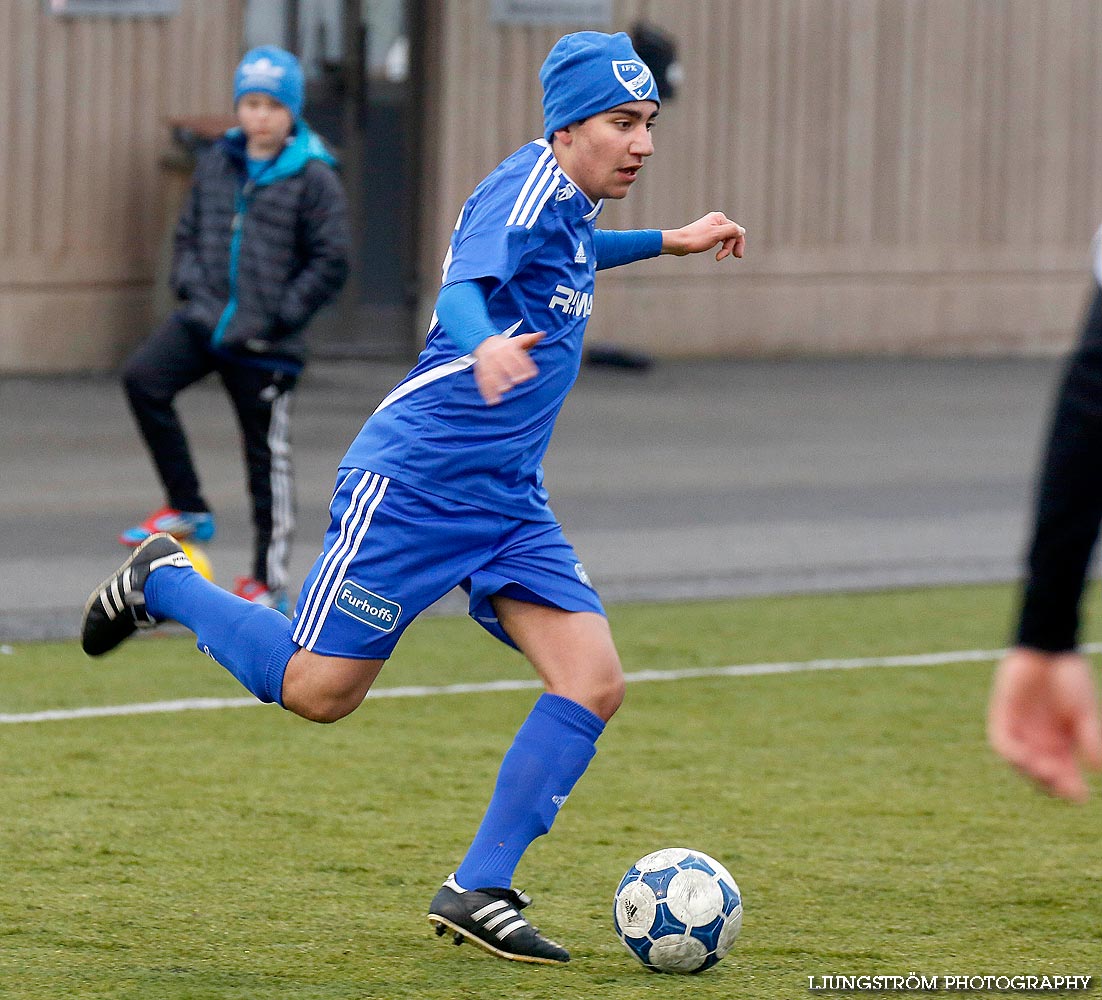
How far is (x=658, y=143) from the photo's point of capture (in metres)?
17.6

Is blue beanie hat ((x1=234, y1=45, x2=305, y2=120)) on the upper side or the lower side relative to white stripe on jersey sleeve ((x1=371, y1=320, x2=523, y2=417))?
upper

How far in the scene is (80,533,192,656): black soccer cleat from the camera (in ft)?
17.1

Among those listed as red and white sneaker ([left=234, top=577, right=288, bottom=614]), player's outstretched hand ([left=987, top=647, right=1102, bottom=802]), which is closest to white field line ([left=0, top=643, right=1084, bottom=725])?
red and white sneaker ([left=234, top=577, right=288, bottom=614])

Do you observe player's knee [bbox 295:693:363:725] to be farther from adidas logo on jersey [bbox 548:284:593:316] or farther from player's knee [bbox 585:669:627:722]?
adidas logo on jersey [bbox 548:284:593:316]

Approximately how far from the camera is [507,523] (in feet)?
15.2

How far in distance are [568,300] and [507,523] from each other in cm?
50

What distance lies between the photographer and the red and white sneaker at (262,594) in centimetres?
832

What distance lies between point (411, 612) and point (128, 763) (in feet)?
6.44

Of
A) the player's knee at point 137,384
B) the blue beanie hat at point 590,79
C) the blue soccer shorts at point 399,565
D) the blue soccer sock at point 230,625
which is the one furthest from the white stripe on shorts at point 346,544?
the player's knee at point 137,384

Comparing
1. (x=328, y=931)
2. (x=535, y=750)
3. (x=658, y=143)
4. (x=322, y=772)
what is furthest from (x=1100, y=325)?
(x=658, y=143)

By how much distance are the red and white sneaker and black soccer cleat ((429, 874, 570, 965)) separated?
387cm

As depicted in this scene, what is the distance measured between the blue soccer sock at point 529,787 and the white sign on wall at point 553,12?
42.8ft

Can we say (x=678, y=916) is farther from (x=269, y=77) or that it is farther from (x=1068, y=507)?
(x=269, y=77)

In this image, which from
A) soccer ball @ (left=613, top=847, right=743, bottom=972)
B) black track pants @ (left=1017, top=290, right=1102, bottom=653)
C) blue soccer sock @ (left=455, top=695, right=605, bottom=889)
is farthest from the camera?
blue soccer sock @ (left=455, top=695, right=605, bottom=889)
